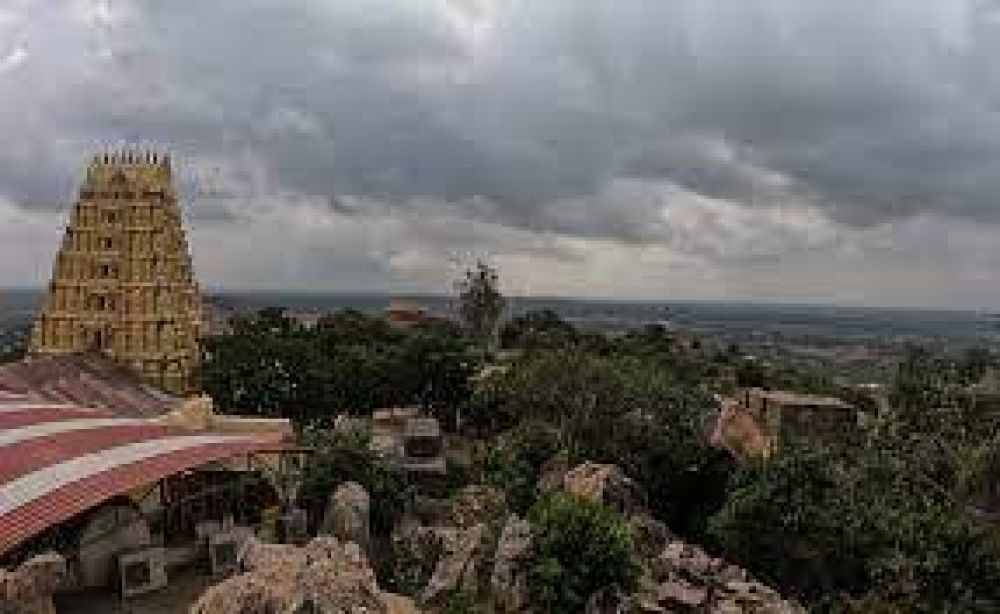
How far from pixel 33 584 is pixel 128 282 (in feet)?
151

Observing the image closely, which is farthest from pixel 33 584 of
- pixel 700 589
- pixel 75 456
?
pixel 700 589

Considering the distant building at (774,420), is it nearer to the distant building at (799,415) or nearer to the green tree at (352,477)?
the distant building at (799,415)

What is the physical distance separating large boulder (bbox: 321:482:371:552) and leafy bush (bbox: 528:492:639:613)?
7.02 metres

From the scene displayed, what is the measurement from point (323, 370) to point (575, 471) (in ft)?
87.4

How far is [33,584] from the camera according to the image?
1091 inches

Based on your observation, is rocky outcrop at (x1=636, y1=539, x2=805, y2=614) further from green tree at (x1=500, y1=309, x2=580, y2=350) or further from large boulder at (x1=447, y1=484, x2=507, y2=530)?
green tree at (x1=500, y1=309, x2=580, y2=350)

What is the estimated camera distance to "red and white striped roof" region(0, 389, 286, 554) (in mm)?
30812

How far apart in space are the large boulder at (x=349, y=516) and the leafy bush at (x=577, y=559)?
7024 millimetres

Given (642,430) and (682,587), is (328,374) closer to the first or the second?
(642,430)

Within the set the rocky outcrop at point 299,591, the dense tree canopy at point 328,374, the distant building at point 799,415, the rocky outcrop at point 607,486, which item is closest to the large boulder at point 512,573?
the rocky outcrop at point 607,486

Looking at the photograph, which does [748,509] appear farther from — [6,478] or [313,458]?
[6,478]

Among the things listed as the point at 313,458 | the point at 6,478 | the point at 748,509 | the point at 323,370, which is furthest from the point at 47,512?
the point at 323,370

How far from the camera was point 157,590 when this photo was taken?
104 feet

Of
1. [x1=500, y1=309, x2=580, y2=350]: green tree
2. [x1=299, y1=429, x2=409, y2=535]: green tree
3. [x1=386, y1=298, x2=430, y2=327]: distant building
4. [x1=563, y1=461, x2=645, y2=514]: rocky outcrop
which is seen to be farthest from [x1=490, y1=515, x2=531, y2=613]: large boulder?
[x1=386, y1=298, x2=430, y2=327]: distant building
